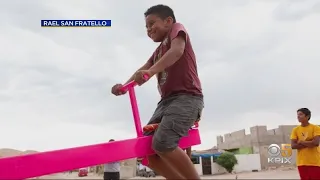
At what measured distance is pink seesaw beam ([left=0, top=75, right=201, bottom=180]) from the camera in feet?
7.31

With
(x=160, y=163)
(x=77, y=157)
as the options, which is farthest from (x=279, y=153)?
(x=77, y=157)

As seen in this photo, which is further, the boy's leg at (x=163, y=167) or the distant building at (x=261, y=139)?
the distant building at (x=261, y=139)

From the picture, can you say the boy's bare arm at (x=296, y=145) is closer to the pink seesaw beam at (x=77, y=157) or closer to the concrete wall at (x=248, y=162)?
the pink seesaw beam at (x=77, y=157)

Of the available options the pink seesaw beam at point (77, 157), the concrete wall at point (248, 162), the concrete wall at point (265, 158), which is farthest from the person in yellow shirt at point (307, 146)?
the concrete wall at point (265, 158)

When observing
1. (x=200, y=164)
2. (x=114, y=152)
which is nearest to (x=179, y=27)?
(x=114, y=152)

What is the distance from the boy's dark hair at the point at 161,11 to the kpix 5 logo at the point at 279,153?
120ft

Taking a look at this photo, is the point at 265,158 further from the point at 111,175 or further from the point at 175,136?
the point at 175,136

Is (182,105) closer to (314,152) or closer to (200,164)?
(314,152)

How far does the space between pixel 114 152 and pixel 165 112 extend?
0.48 m

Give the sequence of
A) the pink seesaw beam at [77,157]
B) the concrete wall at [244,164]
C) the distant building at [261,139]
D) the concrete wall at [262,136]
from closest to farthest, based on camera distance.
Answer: the pink seesaw beam at [77,157] → the concrete wall at [244,164] → the distant building at [261,139] → the concrete wall at [262,136]

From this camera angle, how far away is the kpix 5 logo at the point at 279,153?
120 ft

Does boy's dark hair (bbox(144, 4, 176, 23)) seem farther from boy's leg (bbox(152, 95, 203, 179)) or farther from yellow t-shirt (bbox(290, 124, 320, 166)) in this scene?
yellow t-shirt (bbox(290, 124, 320, 166))

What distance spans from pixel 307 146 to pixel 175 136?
3.16 m

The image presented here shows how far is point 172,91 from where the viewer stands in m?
2.57
